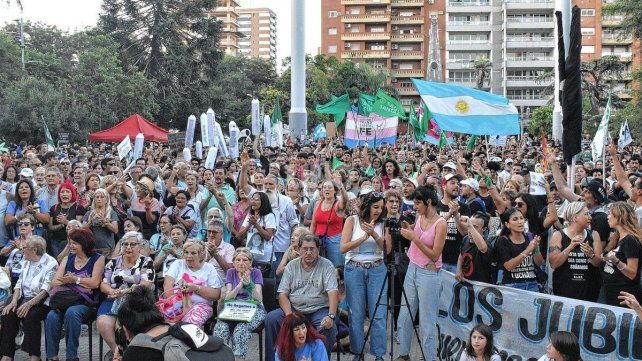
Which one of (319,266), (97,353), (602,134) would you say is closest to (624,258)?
(319,266)

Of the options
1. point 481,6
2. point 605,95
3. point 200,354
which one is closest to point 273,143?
point 200,354

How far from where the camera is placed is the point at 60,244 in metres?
10.1

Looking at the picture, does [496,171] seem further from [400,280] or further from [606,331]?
[606,331]

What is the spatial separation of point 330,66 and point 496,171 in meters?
63.6

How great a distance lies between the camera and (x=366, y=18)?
9475 centimetres

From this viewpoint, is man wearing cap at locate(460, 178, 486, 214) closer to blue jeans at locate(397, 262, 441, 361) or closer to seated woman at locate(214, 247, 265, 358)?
blue jeans at locate(397, 262, 441, 361)

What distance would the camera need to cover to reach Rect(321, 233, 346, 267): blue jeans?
9125 millimetres

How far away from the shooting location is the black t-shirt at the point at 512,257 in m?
7.36

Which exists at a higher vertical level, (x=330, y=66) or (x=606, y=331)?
(x=330, y=66)

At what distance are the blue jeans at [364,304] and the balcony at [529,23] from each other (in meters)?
87.2

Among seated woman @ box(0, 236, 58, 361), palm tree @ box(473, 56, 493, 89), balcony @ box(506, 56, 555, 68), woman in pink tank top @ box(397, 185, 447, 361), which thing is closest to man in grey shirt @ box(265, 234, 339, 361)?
woman in pink tank top @ box(397, 185, 447, 361)

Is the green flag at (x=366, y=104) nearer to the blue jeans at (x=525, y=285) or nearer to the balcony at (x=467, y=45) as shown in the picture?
the blue jeans at (x=525, y=285)

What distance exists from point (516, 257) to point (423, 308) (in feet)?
3.49

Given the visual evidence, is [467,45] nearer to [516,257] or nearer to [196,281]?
[516,257]
